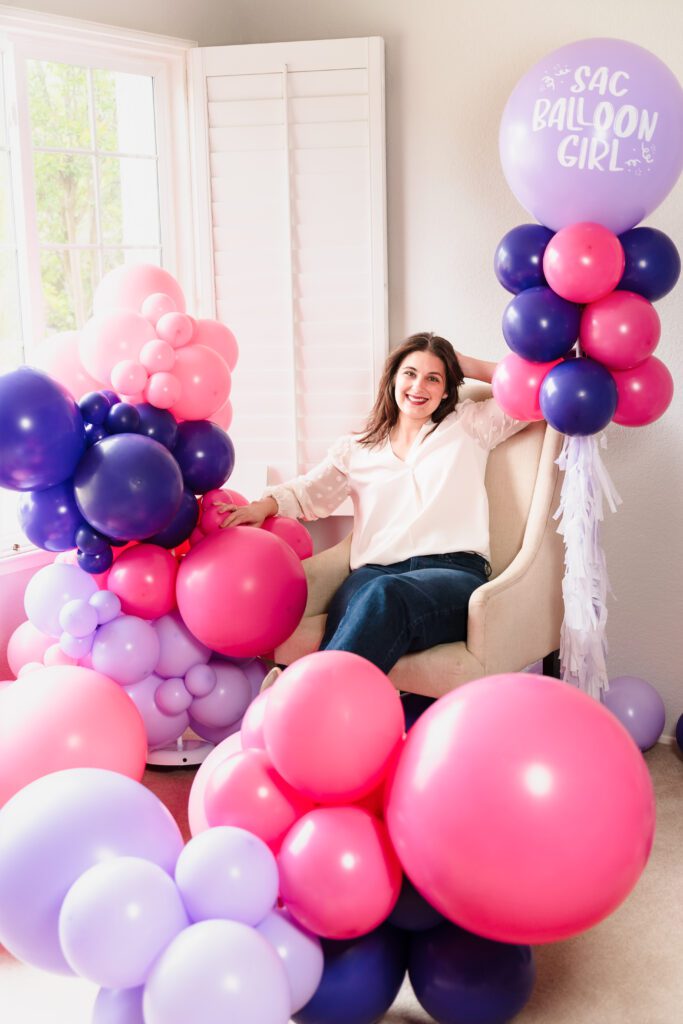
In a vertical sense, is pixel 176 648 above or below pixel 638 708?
above

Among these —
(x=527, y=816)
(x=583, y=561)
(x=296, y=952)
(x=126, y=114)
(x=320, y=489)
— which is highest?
(x=126, y=114)

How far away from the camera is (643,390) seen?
226 cm

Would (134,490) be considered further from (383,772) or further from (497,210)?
(497,210)

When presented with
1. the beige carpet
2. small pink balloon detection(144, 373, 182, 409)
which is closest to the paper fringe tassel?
the beige carpet

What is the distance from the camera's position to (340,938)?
1.63 metres

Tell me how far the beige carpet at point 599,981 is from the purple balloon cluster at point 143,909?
0.32m

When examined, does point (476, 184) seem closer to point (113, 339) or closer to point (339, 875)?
point (113, 339)

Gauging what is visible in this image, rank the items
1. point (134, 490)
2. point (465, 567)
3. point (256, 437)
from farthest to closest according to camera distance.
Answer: point (256, 437) < point (465, 567) < point (134, 490)

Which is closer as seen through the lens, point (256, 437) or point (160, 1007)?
point (160, 1007)

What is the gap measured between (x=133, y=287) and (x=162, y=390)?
13.6 inches

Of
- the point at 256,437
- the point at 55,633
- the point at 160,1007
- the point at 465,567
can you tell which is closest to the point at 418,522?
the point at 465,567

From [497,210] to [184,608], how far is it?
148 centimetres

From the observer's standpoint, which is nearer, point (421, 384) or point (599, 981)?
point (599, 981)

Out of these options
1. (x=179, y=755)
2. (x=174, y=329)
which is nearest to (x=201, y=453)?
(x=174, y=329)
